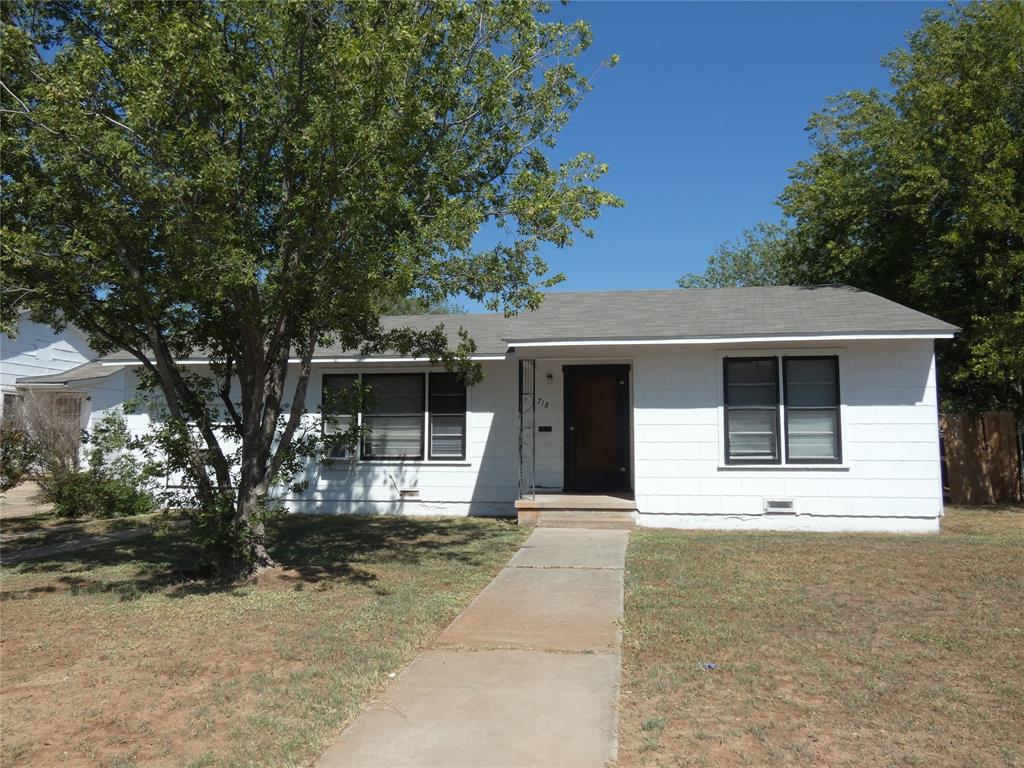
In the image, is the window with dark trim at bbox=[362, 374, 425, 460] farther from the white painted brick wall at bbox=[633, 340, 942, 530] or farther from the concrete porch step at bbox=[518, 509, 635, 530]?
the white painted brick wall at bbox=[633, 340, 942, 530]

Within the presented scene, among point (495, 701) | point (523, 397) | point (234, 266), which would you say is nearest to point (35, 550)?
point (234, 266)

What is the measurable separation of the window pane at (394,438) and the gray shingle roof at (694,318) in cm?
137

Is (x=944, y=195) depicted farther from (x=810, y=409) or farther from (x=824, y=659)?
(x=824, y=659)

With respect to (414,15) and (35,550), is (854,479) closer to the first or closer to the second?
(414,15)

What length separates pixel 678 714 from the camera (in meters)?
4.34

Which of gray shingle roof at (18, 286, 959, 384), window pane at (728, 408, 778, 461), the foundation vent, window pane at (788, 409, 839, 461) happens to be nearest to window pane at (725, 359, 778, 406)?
window pane at (728, 408, 778, 461)

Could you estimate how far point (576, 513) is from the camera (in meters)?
11.5

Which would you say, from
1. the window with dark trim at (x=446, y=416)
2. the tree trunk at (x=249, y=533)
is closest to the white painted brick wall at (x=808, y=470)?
the window with dark trim at (x=446, y=416)

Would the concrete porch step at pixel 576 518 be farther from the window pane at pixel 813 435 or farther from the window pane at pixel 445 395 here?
the window pane at pixel 813 435

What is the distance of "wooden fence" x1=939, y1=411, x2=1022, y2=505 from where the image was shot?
1380cm

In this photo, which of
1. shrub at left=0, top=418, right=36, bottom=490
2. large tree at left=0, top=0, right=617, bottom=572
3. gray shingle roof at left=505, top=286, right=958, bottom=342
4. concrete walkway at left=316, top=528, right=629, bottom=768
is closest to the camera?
concrete walkway at left=316, top=528, right=629, bottom=768

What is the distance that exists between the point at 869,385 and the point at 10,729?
429 inches

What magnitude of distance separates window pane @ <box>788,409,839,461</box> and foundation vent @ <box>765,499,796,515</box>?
0.70m

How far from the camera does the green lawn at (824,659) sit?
12.9ft
